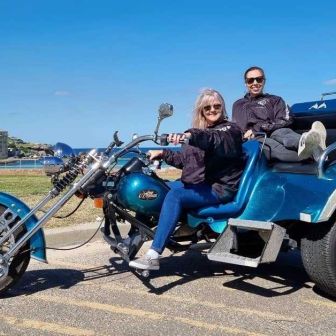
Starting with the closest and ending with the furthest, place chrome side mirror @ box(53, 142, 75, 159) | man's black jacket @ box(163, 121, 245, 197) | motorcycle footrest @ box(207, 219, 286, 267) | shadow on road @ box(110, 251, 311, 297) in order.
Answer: motorcycle footrest @ box(207, 219, 286, 267)
man's black jacket @ box(163, 121, 245, 197)
chrome side mirror @ box(53, 142, 75, 159)
shadow on road @ box(110, 251, 311, 297)

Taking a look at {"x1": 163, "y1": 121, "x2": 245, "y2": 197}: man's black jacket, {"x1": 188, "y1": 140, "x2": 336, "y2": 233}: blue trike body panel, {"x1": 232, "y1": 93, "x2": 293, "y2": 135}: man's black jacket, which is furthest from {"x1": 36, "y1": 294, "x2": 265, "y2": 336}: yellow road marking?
{"x1": 232, "y1": 93, "x2": 293, "y2": 135}: man's black jacket

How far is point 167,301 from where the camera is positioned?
428 centimetres

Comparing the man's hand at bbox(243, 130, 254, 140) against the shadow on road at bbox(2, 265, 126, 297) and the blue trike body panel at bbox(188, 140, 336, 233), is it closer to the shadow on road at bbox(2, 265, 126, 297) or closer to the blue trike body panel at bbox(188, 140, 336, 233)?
the blue trike body panel at bbox(188, 140, 336, 233)

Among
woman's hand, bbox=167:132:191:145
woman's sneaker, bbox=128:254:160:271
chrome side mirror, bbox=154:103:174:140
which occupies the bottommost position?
woman's sneaker, bbox=128:254:160:271

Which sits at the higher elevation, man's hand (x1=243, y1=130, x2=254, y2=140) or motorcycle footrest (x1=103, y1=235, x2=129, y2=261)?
man's hand (x1=243, y1=130, x2=254, y2=140)

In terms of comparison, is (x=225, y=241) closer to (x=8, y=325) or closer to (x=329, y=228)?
(x=329, y=228)

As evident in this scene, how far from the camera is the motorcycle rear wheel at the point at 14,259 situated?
4.26 m

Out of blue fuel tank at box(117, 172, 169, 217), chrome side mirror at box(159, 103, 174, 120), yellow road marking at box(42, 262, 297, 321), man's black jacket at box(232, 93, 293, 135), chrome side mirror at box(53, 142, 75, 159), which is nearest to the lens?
yellow road marking at box(42, 262, 297, 321)

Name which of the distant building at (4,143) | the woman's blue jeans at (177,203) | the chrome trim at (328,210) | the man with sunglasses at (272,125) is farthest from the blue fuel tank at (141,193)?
the distant building at (4,143)

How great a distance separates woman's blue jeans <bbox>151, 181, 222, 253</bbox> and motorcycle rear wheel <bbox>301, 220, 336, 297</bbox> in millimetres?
803

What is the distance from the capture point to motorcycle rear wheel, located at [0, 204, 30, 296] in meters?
4.26

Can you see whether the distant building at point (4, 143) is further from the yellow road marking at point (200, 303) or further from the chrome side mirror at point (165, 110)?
the chrome side mirror at point (165, 110)

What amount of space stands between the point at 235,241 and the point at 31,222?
64.7 inches

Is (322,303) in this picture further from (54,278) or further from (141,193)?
(54,278)
